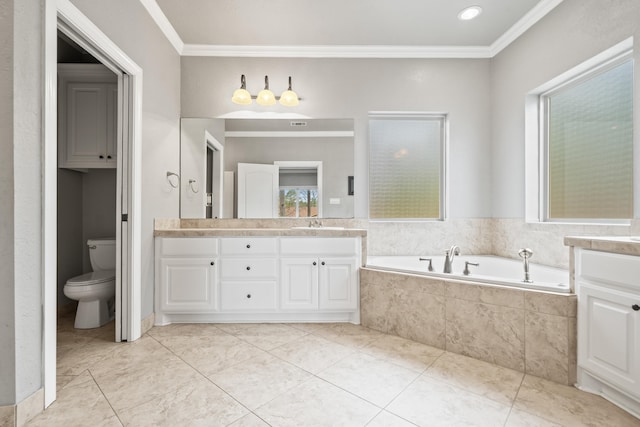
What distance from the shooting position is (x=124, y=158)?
79.8 inches

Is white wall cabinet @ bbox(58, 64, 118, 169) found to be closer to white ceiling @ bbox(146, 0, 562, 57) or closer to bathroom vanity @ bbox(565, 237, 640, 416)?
white ceiling @ bbox(146, 0, 562, 57)

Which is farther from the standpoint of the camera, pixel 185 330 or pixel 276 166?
pixel 276 166

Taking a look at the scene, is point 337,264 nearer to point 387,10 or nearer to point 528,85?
point 387,10

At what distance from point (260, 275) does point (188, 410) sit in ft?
3.73

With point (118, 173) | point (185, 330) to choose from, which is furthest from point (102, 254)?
point (185, 330)

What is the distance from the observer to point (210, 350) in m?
1.92

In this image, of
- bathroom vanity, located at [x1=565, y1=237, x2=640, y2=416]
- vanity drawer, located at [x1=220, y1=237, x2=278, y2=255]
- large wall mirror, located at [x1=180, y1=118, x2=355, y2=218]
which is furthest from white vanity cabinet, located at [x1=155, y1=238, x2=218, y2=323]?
bathroom vanity, located at [x1=565, y1=237, x2=640, y2=416]

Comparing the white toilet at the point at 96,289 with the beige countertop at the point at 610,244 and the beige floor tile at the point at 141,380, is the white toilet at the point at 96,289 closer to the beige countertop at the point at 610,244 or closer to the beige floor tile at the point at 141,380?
the beige floor tile at the point at 141,380

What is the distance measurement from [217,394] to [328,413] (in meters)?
0.59

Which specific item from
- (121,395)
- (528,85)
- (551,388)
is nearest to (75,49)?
(121,395)

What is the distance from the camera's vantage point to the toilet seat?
2.16 meters

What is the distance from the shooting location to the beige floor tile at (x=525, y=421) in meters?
1.24

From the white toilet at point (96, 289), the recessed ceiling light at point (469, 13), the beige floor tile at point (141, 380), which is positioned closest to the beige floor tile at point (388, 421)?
the beige floor tile at point (141, 380)

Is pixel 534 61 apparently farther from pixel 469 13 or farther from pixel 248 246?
pixel 248 246
